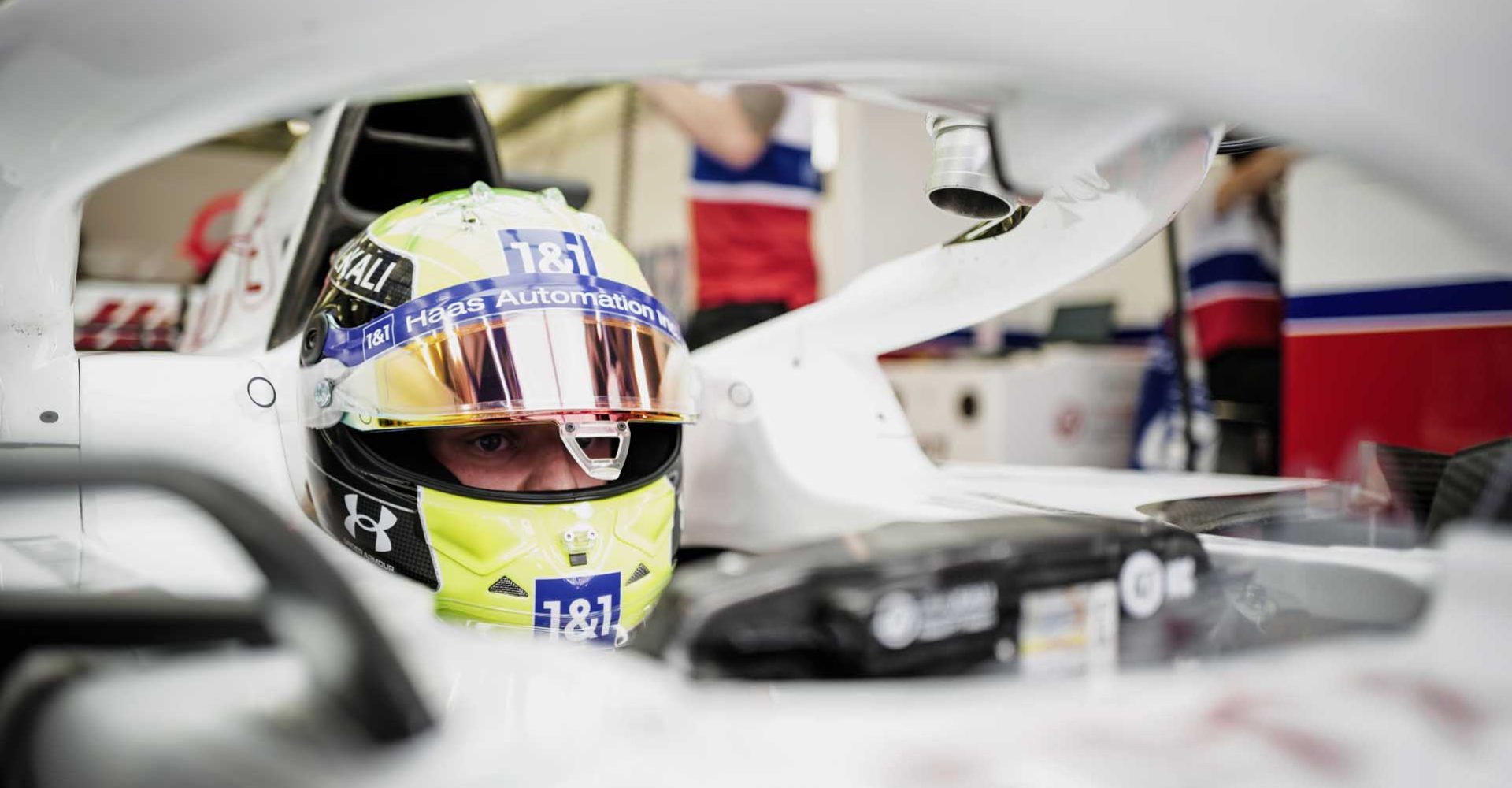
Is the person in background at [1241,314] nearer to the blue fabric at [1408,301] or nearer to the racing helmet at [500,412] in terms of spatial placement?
the blue fabric at [1408,301]

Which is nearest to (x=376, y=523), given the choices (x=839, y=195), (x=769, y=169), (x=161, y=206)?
(x=769, y=169)

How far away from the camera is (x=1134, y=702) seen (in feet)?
1.30

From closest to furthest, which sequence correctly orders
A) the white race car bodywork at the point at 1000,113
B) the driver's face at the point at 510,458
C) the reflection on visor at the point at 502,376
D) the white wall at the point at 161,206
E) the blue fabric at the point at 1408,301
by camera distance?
the white race car bodywork at the point at 1000,113, the blue fabric at the point at 1408,301, the reflection on visor at the point at 502,376, the driver's face at the point at 510,458, the white wall at the point at 161,206

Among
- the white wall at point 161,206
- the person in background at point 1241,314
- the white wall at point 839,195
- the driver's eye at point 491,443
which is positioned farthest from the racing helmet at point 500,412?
the white wall at point 161,206

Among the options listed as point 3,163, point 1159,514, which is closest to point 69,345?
point 3,163

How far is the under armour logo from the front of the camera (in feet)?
2.70

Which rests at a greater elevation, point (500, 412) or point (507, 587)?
point (500, 412)

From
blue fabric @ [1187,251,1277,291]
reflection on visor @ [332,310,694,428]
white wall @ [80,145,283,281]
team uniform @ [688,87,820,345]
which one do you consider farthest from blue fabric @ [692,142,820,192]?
white wall @ [80,145,283,281]

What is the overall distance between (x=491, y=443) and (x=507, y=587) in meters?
0.18

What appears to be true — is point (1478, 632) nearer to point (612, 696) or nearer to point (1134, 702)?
point (1134, 702)

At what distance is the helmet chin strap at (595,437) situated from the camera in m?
0.83

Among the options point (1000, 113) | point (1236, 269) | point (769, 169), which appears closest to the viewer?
point (1000, 113)

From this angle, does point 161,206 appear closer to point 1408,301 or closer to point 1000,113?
point 1408,301

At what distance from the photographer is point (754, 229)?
1.83 metres
